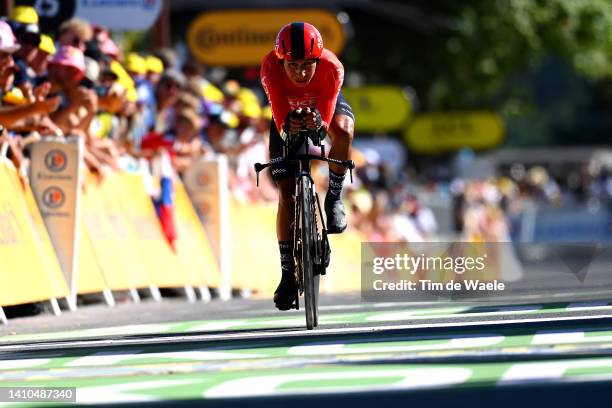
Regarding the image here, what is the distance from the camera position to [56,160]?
1272 cm

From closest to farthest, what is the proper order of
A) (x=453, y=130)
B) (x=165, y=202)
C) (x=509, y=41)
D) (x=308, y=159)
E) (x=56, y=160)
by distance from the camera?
(x=308, y=159)
(x=56, y=160)
(x=165, y=202)
(x=453, y=130)
(x=509, y=41)

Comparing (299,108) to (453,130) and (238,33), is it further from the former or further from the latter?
(453,130)

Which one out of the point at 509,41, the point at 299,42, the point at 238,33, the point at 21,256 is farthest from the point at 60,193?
the point at 509,41

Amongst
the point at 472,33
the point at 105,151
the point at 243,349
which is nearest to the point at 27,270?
the point at 105,151

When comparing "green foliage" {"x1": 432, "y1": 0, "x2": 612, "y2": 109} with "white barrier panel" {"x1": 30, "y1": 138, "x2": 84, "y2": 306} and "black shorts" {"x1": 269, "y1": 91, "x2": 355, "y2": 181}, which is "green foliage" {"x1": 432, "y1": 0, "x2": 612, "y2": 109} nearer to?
"white barrier panel" {"x1": 30, "y1": 138, "x2": 84, "y2": 306}

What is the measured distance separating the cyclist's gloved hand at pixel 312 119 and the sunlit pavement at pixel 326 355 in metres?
1.22

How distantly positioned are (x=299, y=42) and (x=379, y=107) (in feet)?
73.1

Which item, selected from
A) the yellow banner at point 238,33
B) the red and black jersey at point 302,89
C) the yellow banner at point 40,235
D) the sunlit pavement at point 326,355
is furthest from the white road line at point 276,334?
the yellow banner at point 238,33

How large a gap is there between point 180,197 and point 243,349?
24.9 ft

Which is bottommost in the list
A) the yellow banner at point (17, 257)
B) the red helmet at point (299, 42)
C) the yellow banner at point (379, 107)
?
the yellow banner at point (17, 257)

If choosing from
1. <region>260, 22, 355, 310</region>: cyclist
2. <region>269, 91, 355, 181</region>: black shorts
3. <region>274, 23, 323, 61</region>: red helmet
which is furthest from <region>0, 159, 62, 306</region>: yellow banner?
<region>274, 23, 323, 61</region>: red helmet

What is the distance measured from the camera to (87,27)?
1385 cm

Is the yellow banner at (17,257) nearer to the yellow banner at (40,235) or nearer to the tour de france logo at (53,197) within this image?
the yellow banner at (40,235)

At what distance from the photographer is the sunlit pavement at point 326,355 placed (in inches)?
254
